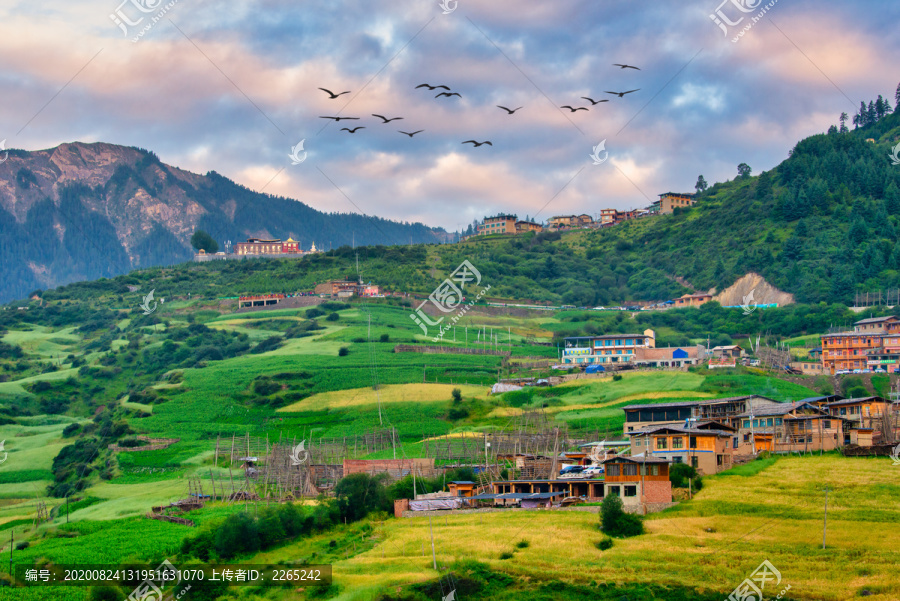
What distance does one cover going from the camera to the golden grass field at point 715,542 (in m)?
25.8

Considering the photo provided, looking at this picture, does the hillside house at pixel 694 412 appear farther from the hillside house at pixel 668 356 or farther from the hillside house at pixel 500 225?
the hillside house at pixel 500 225

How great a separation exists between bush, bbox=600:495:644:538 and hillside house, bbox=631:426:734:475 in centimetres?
596

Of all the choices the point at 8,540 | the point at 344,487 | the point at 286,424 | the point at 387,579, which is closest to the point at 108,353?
the point at 286,424

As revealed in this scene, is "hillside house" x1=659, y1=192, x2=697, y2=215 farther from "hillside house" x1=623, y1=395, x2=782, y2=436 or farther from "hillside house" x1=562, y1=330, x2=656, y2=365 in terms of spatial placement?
"hillside house" x1=623, y1=395, x2=782, y2=436

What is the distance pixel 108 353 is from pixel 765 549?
69296 mm

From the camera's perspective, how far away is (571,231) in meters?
140

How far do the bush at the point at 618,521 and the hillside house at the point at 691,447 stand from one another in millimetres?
5961

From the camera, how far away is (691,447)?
37.3 metres

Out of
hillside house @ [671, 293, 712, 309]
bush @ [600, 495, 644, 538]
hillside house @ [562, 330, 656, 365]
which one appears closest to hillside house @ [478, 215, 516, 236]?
hillside house @ [671, 293, 712, 309]

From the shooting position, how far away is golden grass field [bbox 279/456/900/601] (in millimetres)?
25781

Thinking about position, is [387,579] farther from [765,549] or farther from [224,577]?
[765,549]

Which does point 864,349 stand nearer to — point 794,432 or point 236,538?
point 794,432

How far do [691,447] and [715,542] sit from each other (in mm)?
9408

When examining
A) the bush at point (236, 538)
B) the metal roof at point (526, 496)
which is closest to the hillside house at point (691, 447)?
the metal roof at point (526, 496)
